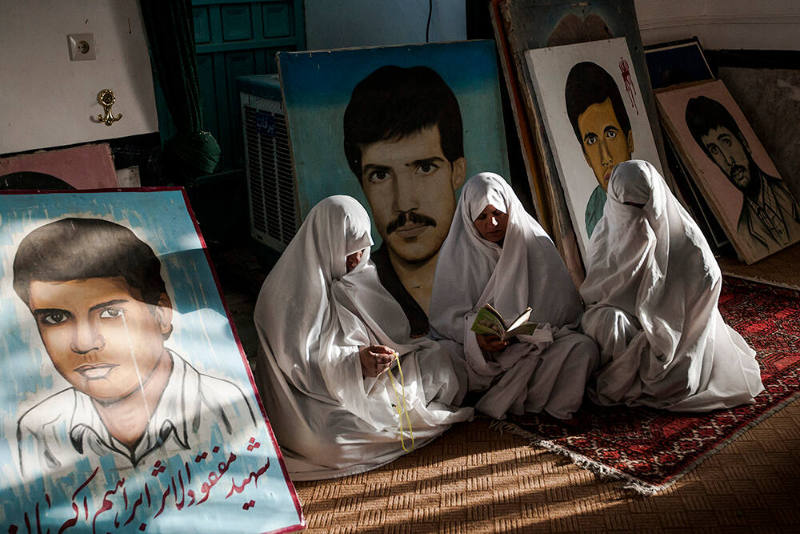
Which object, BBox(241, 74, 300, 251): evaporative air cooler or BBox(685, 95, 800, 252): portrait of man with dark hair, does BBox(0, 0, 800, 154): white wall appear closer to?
BBox(241, 74, 300, 251): evaporative air cooler

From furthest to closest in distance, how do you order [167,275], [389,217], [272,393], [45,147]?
1. [389,217]
2. [45,147]
3. [272,393]
4. [167,275]

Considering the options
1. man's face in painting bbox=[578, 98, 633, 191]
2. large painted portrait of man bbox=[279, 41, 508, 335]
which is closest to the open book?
large painted portrait of man bbox=[279, 41, 508, 335]

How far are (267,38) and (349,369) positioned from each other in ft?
7.71

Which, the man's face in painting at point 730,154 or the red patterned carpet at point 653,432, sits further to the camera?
the man's face in painting at point 730,154

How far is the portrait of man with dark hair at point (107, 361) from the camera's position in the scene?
2.26 m

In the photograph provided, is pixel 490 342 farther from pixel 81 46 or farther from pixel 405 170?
pixel 81 46

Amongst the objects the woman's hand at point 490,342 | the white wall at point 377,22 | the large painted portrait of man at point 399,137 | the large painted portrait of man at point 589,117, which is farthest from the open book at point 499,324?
the white wall at point 377,22

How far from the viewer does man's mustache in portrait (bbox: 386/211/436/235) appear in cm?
387

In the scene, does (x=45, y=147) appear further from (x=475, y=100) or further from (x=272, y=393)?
(x=475, y=100)

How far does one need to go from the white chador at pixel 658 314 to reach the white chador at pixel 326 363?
0.83 m

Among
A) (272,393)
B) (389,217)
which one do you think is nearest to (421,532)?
(272,393)

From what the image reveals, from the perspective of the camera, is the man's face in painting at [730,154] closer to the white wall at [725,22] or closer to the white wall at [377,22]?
the white wall at [725,22]

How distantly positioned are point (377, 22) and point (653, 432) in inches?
118

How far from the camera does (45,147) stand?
10.0 feet
